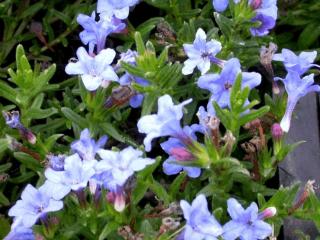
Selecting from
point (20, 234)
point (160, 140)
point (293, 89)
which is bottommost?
point (160, 140)

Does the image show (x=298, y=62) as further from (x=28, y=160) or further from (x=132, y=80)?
(x=28, y=160)

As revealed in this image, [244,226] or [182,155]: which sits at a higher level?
[182,155]

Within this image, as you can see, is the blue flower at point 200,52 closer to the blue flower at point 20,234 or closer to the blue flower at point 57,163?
the blue flower at point 57,163

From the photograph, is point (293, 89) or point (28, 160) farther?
point (28, 160)

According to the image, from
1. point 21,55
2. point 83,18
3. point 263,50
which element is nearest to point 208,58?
point 263,50

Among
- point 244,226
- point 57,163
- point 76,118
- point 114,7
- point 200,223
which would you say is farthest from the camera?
point 114,7

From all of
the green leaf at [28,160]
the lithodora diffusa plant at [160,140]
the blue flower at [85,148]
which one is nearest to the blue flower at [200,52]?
the lithodora diffusa plant at [160,140]

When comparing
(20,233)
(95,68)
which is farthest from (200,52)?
(20,233)
